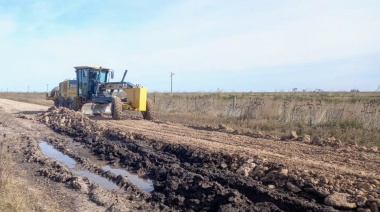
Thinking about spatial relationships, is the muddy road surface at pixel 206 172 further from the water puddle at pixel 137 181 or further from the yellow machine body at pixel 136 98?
the yellow machine body at pixel 136 98

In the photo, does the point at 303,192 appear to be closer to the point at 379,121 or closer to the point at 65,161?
the point at 65,161

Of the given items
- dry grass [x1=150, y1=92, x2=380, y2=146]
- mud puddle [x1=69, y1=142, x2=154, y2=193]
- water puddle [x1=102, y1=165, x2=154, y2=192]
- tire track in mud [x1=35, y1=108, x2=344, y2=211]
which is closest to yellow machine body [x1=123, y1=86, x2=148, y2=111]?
dry grass [x1=150, y1=92, x2=380, y2=146]

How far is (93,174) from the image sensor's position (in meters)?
9.66

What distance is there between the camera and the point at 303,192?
7215mm

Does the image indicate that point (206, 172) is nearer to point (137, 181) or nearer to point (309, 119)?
point (137, 181)

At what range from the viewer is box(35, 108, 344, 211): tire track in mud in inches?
268

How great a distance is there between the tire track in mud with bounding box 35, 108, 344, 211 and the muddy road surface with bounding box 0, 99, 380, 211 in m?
0.02

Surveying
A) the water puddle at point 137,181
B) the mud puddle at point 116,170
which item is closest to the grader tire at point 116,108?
the mud puddle at point 116,170

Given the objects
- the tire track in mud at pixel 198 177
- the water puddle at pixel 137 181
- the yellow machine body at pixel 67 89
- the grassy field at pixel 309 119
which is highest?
the yellow machine body at pixel 67 89

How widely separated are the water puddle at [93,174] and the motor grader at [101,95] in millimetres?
6426

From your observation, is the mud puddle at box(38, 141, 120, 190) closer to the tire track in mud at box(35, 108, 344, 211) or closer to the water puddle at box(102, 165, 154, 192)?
the water puddle at box(102, 165, 154, 192)

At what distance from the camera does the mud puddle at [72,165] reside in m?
8.75

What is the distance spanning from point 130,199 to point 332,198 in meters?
3.56

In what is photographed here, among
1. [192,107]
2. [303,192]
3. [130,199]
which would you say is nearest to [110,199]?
[130,199]
